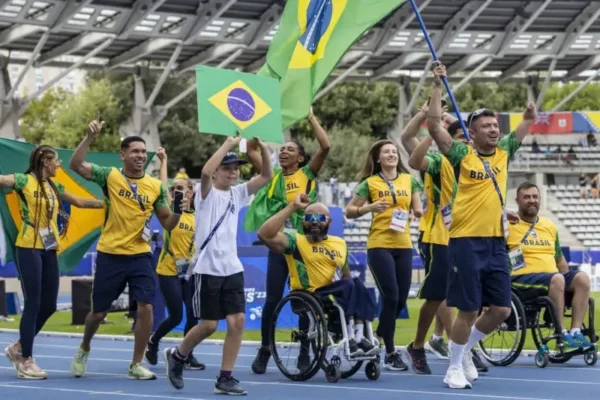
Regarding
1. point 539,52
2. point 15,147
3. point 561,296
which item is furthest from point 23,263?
point 539,52

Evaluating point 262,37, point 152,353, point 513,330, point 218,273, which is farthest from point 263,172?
point 262,37

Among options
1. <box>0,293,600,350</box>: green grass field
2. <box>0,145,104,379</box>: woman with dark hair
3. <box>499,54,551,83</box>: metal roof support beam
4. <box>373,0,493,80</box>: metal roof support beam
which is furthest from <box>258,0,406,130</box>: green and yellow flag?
<box>499,54,551,83</box>: metal roof support beam

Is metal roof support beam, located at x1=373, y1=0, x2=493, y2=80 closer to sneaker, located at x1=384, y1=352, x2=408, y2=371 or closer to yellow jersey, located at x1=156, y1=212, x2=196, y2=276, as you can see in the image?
yellow jersey, located at x1=156, y1=212, x2=196, y2=276

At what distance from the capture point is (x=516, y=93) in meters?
76.6

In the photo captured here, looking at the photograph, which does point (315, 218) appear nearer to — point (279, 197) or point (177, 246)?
point (279, 197)

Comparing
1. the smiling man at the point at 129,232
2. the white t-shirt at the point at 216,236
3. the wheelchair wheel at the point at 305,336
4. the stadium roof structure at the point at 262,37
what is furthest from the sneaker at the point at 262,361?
the stadium roof structure at the point at 262,37

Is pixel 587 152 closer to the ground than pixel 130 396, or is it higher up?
higher up

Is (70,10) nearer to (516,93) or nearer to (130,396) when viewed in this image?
(130,396)

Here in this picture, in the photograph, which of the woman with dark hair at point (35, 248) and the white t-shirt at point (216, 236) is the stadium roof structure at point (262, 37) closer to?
the woman with dark hair at point (35, 248)

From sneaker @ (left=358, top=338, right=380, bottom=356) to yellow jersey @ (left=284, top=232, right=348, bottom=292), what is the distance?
547 millimetres

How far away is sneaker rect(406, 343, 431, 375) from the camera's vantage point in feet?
33.6

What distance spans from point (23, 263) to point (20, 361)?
0.80 m

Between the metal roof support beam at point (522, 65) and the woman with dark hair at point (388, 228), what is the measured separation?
38986 mm

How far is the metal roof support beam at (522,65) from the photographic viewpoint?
4922 centimetres
